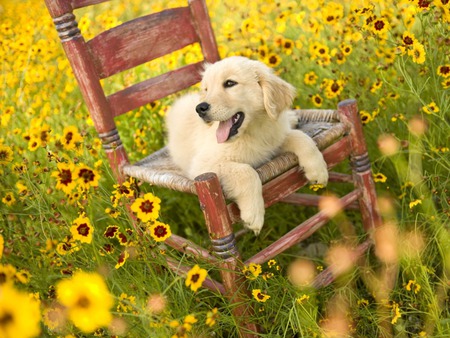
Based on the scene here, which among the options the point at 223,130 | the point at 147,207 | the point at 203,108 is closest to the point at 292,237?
the point at 223,130

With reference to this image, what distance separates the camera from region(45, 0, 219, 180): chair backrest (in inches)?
79.7

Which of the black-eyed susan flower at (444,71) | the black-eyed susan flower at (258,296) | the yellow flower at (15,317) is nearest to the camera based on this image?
the yellow flower at (15,317)

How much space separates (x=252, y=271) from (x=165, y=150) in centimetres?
104

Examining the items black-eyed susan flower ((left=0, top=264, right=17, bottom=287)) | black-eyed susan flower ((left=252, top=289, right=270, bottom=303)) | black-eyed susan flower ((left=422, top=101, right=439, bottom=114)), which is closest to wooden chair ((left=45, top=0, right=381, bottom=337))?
black-eyed susan flower ((left=252, top=289, right=270, bottom=303))

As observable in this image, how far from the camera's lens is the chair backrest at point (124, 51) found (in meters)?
2.03

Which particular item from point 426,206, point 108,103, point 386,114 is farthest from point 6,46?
point 426,206

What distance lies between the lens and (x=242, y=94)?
1.89 m

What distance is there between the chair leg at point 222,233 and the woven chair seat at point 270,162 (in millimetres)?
152

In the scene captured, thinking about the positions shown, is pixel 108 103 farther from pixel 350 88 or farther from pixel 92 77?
pixel 350 88

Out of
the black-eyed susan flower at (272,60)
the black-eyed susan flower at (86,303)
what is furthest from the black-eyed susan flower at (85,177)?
the black-eyed susan flower at (272,60)

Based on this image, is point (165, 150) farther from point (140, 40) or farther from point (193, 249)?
point (193, 249)

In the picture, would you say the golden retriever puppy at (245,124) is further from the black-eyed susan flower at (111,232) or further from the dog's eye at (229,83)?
the black-eyed susan flower at (111,232)

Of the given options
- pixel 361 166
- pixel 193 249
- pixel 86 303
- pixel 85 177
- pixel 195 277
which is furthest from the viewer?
pixel 361 166

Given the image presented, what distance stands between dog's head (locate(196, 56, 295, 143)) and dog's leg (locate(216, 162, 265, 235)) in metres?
0.18
